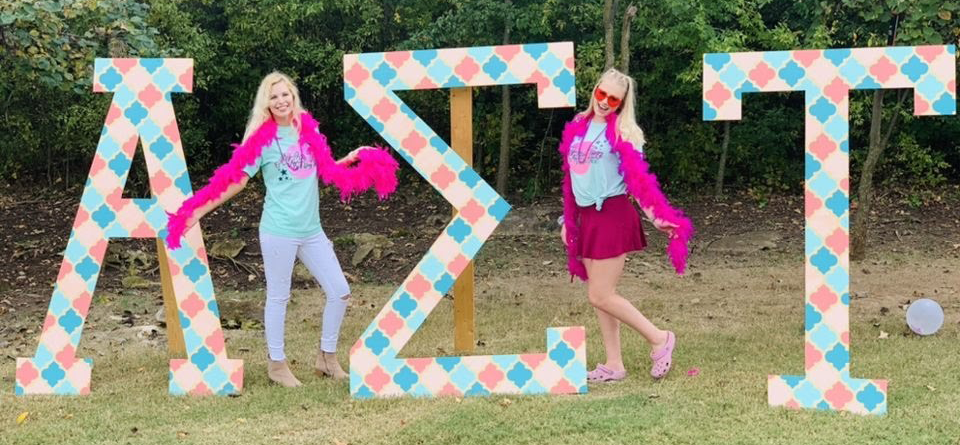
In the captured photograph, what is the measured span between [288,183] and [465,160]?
3.13ft

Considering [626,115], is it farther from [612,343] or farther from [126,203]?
[126,203]

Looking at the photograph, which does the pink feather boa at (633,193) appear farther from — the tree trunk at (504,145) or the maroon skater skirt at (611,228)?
the tree trunk at (504,145)

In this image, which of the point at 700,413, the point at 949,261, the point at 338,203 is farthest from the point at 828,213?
the point at 338,203

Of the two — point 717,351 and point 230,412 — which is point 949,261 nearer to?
point 717,351

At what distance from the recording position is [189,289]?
5043 mm

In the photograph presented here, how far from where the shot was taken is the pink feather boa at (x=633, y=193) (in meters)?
4.58

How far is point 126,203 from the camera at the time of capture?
5.14 m

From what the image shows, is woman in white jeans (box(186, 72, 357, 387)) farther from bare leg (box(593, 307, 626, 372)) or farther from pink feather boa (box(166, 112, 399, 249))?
bare leg (box(593, 307, 626, 372))

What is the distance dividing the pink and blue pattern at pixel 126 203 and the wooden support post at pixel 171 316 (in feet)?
1.46

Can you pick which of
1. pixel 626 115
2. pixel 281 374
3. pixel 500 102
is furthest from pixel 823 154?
pixel 500 102

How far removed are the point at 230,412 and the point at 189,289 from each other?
31.1 inches

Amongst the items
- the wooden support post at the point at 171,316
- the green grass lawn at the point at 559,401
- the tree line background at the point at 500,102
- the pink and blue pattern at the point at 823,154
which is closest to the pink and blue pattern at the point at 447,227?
the green grass lawn at the point at 559,401

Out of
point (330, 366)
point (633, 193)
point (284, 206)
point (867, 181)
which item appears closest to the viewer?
point (633, 193)

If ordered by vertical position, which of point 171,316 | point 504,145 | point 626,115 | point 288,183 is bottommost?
point 171,316
